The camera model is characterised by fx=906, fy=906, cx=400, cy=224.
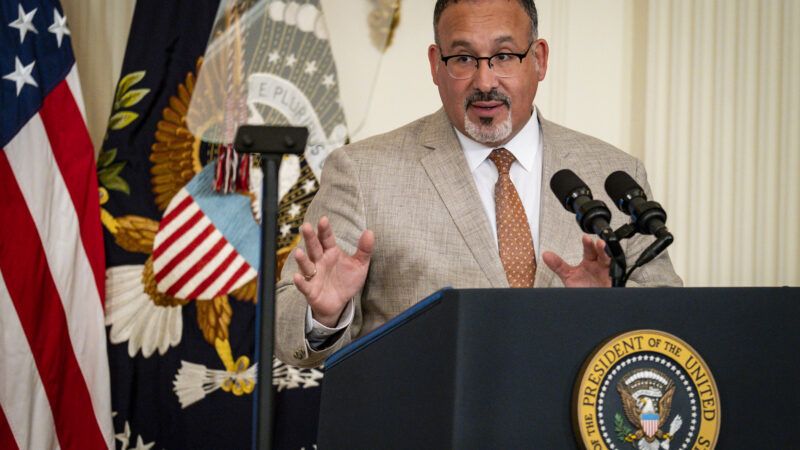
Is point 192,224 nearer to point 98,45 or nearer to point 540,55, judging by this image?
point 98,45

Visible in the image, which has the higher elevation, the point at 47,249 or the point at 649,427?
the point at 47,249

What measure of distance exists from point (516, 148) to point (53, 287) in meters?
1.76

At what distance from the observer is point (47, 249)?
3184 mm

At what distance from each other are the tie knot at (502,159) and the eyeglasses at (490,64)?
202 mm

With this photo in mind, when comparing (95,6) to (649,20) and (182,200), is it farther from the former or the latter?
(649,20)

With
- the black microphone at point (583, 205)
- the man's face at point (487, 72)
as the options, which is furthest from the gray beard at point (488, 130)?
the black microphone at point (583, 205)

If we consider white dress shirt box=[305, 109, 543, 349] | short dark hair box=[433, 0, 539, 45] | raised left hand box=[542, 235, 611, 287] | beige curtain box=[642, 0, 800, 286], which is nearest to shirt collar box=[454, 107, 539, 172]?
white dress shirt box=[305, 109, 543, 349]

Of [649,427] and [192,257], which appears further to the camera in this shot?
[192,257]

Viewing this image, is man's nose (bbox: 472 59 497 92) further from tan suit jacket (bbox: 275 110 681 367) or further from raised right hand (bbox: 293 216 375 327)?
raised right hand (bbox: 293 216 375 327)

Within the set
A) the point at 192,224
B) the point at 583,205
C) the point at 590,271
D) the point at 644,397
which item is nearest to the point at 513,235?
the point at 590,271

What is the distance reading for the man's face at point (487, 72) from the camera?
90.9 inches

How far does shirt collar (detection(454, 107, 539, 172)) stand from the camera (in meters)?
2.38

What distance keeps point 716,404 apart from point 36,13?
281cm

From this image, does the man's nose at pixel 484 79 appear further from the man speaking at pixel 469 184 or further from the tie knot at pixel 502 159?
the tie knot at pixel 502 159
